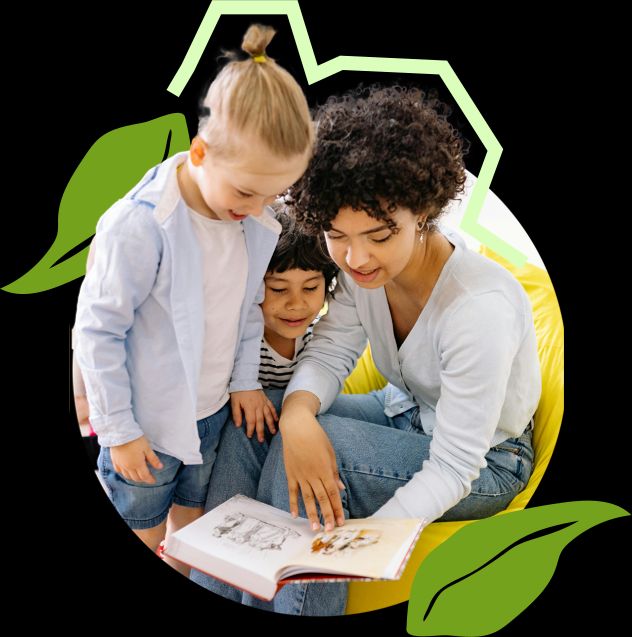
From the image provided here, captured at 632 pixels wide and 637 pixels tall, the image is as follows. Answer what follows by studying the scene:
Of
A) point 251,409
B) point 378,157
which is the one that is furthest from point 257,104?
point 251,409

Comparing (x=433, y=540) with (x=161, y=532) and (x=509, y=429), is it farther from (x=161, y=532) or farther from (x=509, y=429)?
(x=161, y=532)

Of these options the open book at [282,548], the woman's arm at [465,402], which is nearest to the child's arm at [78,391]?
the open book at [282,548]

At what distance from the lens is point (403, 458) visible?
1.39m

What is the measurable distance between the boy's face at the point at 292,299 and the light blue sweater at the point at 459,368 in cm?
7

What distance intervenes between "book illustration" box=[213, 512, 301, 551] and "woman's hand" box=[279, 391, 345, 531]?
6 centimetres

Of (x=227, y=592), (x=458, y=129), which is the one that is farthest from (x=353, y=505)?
(x=458, y=129)

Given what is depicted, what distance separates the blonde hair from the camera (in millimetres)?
1040

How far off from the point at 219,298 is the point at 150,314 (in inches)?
5.2

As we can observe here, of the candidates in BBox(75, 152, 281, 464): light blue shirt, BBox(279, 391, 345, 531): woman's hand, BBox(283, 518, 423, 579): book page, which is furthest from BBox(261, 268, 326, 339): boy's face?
BBox(283, 518, 423, 579): book page

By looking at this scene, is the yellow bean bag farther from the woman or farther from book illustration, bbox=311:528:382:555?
book illustration, bbox=311:528:382:555

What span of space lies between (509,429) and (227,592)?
0.65 meters

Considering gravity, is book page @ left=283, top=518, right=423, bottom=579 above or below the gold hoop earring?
below

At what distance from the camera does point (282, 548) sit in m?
1.22

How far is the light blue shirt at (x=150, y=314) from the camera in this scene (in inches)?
45.4
